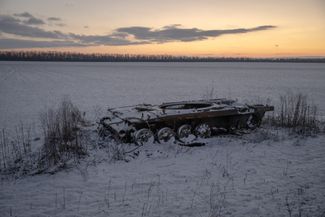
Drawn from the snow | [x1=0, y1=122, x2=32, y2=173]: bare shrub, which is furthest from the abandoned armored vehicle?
[x1=0, y1=122, x2=32, y2=173]: bare shrub

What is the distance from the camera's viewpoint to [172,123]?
7.99 metres

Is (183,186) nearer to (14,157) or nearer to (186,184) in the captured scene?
(186,184)

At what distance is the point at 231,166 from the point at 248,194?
142 cm

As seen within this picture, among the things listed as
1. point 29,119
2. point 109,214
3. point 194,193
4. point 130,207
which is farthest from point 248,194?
point 29,119

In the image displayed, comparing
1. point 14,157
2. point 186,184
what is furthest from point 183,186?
point 14,157

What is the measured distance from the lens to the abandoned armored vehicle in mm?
7629

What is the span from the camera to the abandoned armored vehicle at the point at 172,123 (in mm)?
7629

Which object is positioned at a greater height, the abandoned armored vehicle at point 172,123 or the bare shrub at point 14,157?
the abandoned armored vehicle at point 172,123

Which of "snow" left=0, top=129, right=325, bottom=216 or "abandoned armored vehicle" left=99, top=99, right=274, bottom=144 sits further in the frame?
"abandoned armored vehicle" left=99, top=99, right=274, bottom=144

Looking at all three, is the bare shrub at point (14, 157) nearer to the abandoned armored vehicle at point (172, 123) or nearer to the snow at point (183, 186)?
the snow at point (183, 186)

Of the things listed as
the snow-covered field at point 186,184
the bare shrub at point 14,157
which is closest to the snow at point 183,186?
the snow-covered field at point 186,184

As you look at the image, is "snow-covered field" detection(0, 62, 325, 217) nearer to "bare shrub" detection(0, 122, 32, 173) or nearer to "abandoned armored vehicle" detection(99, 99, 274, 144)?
"abandoned armored vehicle" detection(99, 99, 274, 144)

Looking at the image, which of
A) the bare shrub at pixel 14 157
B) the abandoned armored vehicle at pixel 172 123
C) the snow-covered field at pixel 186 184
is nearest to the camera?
the snow-covered field at pixel 186 184

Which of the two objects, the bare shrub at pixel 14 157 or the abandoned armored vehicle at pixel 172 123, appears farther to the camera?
the abandoned armored vehicle at pixel 172 123
